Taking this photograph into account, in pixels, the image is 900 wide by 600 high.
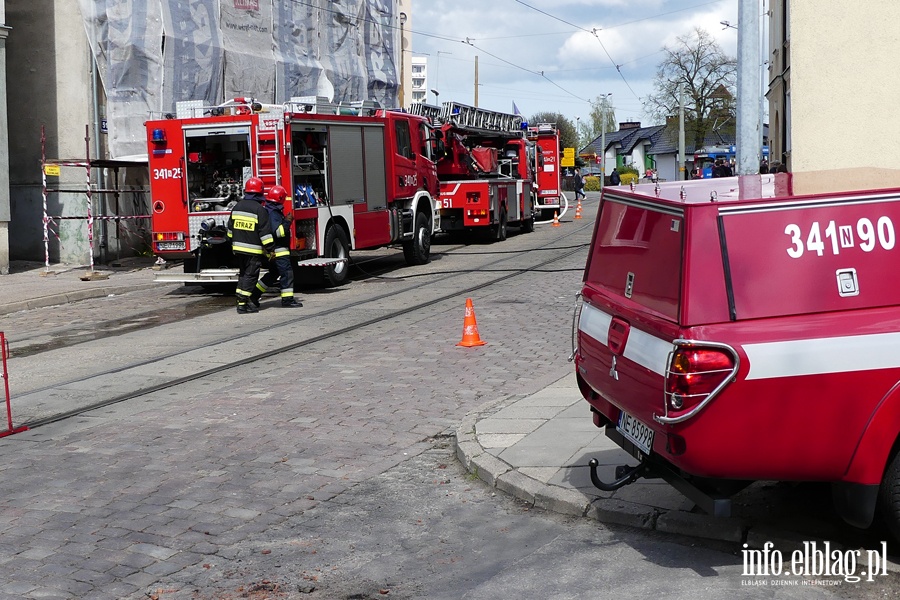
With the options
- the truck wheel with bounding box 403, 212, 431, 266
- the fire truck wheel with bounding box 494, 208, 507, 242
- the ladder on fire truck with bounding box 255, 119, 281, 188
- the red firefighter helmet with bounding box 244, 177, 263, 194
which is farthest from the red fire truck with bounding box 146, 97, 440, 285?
the fire truck wheel with bounding box 494, 208, 507, 242

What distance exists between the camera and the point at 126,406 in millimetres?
8461

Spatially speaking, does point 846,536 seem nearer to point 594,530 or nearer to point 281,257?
point 594,530

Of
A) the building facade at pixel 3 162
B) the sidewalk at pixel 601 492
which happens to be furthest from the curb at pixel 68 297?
the sidewalk at pixel 601 492

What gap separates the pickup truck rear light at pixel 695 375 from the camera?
4125mm

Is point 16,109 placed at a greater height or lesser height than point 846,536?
greater

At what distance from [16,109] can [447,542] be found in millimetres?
19505

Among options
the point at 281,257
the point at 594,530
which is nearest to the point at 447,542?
the point at 594,530

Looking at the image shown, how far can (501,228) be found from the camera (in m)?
26.8

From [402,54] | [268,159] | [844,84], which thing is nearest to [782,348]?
[844,84]

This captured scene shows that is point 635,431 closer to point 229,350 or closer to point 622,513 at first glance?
point 622,513

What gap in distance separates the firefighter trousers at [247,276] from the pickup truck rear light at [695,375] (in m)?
10.5

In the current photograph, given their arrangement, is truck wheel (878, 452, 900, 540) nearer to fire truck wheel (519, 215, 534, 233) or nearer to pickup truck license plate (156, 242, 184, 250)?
pickup truck license plate (156, 242, 184, 250)

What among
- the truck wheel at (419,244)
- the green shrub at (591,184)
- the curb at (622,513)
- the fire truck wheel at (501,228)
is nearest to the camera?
the curb at (622,513)

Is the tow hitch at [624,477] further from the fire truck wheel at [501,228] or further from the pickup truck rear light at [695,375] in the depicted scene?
the fire truck wheel at [501,228]
